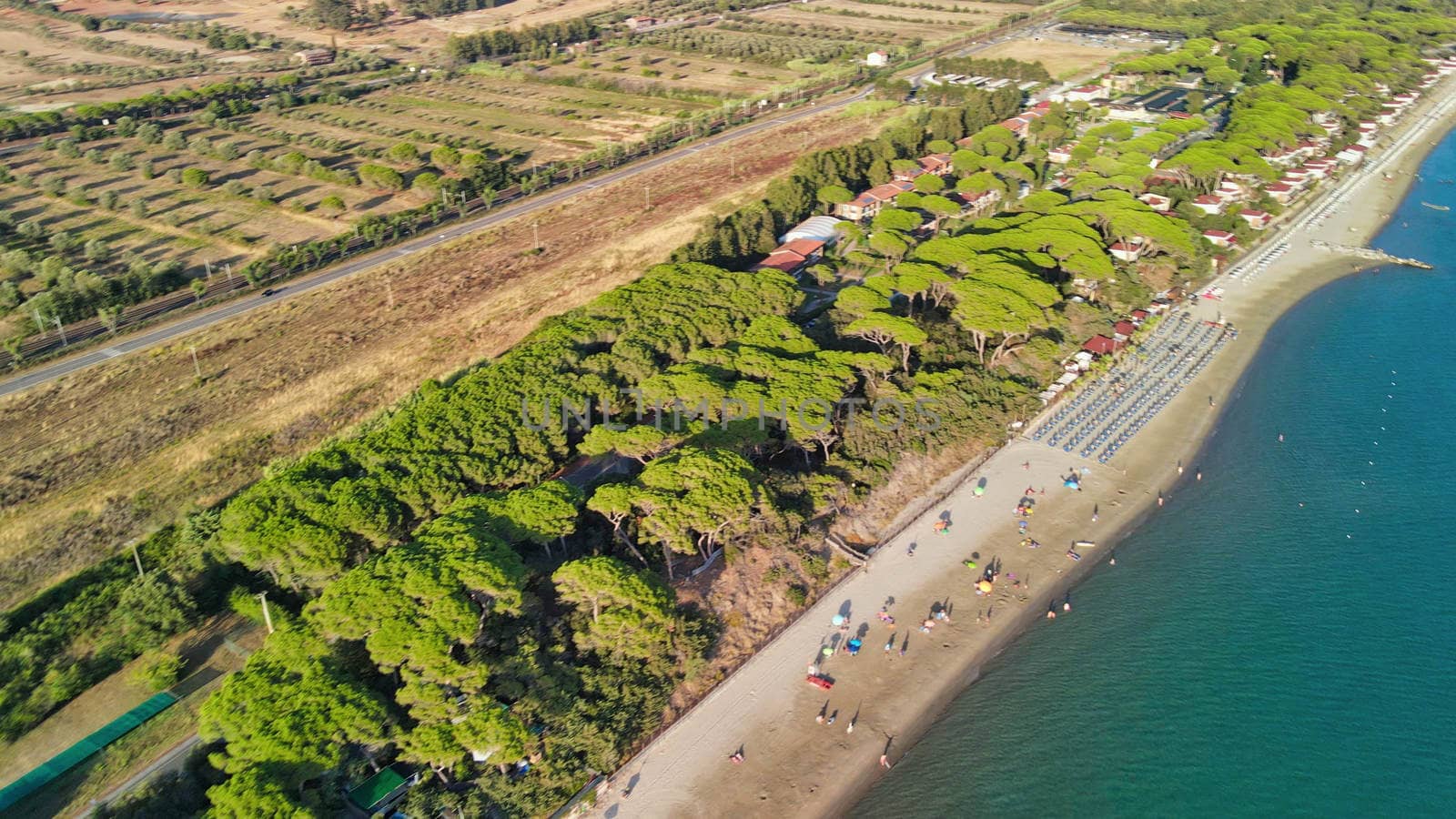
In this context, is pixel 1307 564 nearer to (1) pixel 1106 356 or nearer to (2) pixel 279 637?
(1) pixel 1106 356

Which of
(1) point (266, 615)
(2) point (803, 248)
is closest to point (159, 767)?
(1) point (266, 615)

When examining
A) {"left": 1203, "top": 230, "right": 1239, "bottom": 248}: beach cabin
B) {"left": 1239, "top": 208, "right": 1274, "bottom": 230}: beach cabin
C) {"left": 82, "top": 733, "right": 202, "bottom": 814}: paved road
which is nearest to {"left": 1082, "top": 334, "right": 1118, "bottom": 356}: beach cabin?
{"left": 1203, "top": 230, "right": 1239, "bottom": 248}: beach cabin

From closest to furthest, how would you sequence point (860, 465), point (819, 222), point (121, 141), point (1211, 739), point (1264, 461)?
point (1211, 739) < point (860, 465) < point (1264, 461) < point (819, 222) < point (121, 141)

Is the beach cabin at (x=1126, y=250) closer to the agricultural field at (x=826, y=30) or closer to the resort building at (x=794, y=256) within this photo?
the resort building at (x=794, y=256)

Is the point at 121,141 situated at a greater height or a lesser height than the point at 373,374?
greater

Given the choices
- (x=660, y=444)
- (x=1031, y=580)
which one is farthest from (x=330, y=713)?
(x=1031, y=580)

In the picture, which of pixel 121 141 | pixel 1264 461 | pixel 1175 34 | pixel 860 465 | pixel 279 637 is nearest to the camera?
pixel 279 637

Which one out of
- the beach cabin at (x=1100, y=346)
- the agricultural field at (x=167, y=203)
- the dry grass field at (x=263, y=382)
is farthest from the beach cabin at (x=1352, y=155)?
the agricultural field at (x=167, y=203)

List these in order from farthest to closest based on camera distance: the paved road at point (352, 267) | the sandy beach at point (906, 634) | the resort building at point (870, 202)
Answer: the resort building at point (870, 202), the paved road at point (352, 267), the sandy beach at point (906, 634)
